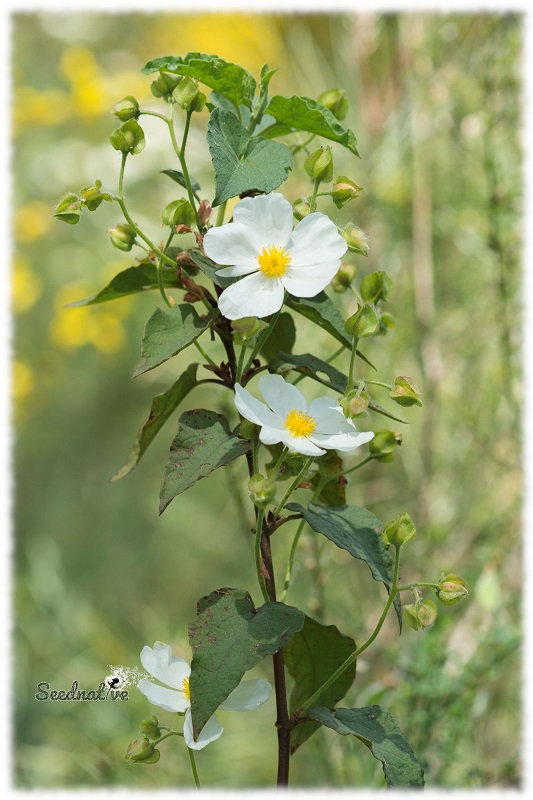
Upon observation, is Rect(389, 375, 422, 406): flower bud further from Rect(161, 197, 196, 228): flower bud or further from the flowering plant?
Rect(161, 197, 196, 228): flower bud

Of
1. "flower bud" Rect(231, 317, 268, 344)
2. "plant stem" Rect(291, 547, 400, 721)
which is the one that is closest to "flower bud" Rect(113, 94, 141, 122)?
"flower bud" Rect(231, 317, 268, 344)

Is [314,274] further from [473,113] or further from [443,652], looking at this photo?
[473,113]

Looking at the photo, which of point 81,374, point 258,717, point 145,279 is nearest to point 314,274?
point 145,279

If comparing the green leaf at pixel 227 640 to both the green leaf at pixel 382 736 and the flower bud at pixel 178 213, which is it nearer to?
the green leaf at pixel 382 736

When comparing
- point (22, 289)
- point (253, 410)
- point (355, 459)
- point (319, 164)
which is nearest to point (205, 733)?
point (253, 410)

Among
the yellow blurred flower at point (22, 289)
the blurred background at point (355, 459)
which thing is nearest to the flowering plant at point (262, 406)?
the blurred background at point (355, 459)

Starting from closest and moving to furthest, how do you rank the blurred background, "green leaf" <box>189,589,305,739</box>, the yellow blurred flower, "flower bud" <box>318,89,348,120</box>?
"green leaf" <box>189,589,305,739</box>
"flower bud" <box>318,89,348,120</box>
the blurred background
the yellow blurred flower
